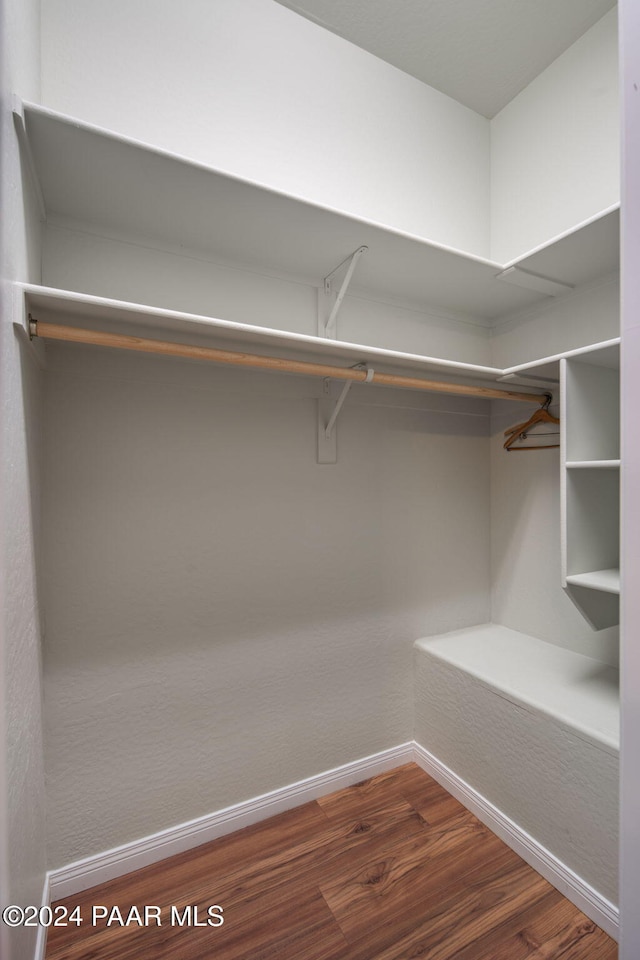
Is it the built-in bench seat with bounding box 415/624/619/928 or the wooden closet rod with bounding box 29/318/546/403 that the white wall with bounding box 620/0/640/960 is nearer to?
the built-in bench seat with bounding box 415/624/619/928

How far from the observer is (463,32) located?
1648mm

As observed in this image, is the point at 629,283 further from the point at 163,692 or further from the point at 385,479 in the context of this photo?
the point at 163,692

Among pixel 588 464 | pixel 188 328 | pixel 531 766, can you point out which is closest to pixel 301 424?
pixel 188 328

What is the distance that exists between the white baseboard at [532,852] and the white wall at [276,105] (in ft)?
7.48

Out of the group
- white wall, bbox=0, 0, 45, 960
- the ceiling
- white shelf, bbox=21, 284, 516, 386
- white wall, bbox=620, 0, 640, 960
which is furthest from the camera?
the ceiling

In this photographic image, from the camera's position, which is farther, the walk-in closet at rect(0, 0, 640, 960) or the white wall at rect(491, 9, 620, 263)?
the white wall at rect(491, 9, 620, 263)

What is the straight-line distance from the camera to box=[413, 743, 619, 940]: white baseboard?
1179 millimetres

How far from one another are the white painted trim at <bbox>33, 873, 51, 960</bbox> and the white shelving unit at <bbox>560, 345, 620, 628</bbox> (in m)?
1.73

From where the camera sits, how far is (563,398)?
134cm

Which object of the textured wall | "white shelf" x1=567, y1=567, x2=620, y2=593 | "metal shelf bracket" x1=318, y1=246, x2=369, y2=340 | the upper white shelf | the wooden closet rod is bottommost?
the textured wall

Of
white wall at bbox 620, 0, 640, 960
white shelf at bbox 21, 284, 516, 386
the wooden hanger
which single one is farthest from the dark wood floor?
white shelf at bbox 21, 284, 516, 386

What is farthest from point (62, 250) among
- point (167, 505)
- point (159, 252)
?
point (167, 505)

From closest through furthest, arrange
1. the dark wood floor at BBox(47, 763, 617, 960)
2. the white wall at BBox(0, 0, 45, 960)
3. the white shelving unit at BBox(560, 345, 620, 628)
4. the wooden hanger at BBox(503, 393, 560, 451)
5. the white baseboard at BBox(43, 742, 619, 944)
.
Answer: the white wall at BBox(0, 0, 45, 960) → the dark wood floor at BBox(47, 763, 617, 960) → the white baseboard at BBox(43, 742, 619, 944) → the white shelving unit at BBox(560, 345, 620, 628) → the wooden hanger at BBox(503, 393, 560, 451)

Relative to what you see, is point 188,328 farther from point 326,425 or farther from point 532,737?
point 532,737
